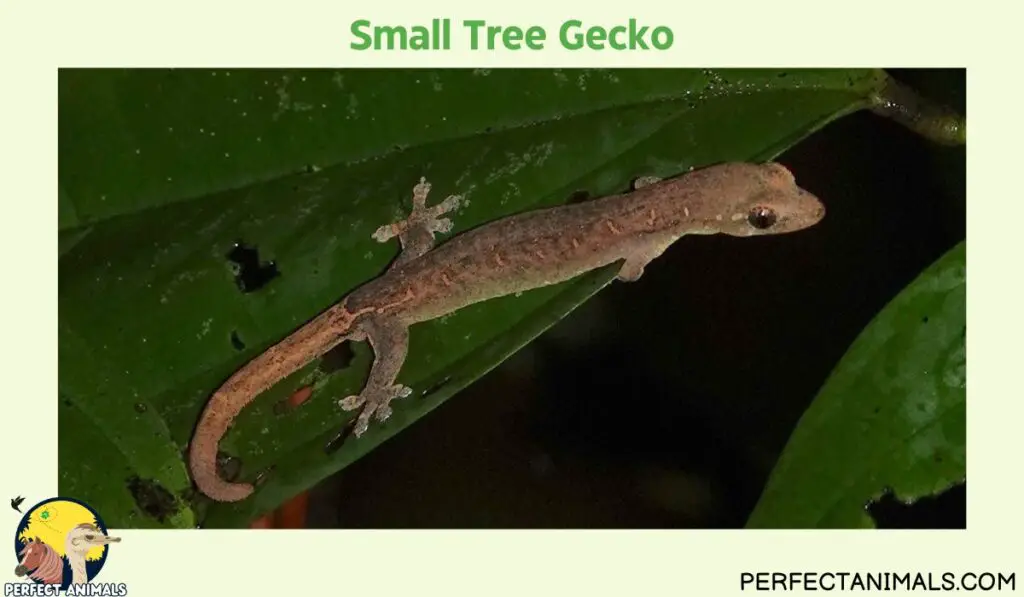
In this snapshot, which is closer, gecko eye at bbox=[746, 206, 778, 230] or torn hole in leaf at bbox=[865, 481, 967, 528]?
torn hole in leaf at bbox=[865, 481, 967, 528]

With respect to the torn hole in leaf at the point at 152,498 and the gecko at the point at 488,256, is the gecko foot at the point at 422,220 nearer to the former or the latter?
the gecko at the point at 488,256

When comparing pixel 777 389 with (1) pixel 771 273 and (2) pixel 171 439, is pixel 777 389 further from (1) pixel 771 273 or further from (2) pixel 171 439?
(2) pixel 171 439

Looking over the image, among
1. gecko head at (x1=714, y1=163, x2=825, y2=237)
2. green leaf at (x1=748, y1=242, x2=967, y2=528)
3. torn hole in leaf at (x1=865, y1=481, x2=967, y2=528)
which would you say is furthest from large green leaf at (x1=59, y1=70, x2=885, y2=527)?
torn hole in leaf at (x1=865, y1=481, x2=967, y2=528)

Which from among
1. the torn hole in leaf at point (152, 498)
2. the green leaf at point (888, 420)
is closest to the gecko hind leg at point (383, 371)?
the torn hole in leaf at point (152, 498)

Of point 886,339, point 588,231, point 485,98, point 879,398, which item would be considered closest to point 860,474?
point 879,398

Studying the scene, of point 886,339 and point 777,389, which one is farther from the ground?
point 886,339

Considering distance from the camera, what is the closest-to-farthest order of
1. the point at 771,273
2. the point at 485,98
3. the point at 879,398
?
the point at 879,398 → the point at 485,98 → the point at 771,273

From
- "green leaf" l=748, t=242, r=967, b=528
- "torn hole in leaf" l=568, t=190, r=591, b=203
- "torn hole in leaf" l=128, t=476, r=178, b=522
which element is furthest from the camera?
"torn hole in leaf" l=568, t=190, r=591, b=203
